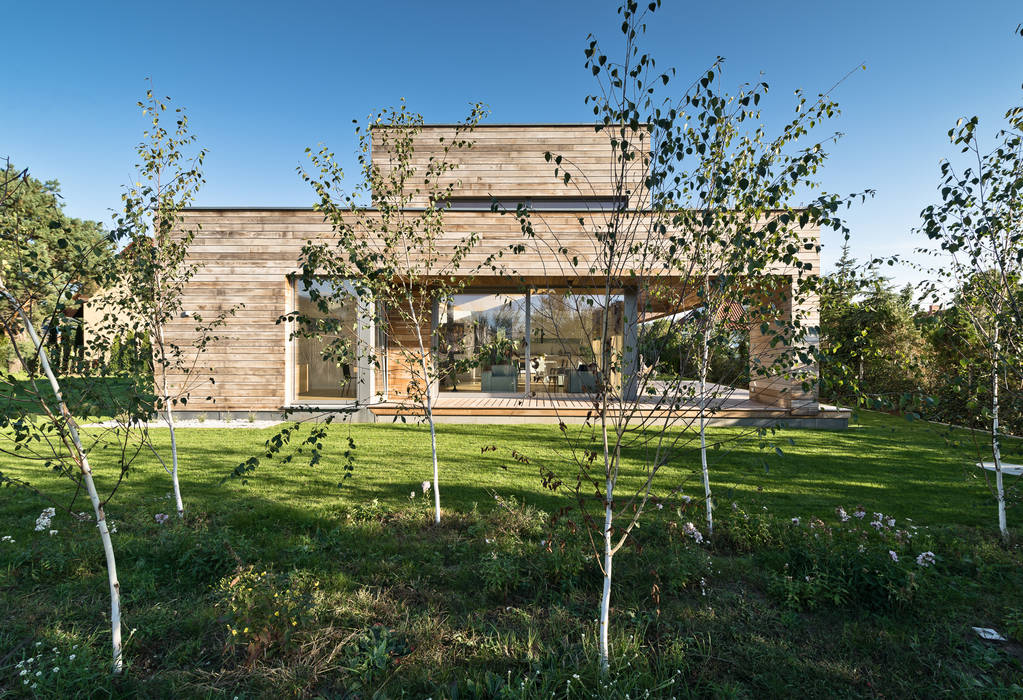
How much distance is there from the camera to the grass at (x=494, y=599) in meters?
2.29

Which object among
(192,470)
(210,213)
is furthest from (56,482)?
(210,213)

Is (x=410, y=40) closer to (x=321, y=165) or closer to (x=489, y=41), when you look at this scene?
(x=489, y=41)

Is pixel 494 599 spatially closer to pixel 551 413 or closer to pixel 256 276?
pixel 551 413

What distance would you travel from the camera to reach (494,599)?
302 centimetres

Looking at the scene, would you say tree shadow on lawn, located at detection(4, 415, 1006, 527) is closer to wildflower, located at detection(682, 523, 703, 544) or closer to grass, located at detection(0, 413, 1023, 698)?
grass, located at detection(0, 413, 1023, 698)

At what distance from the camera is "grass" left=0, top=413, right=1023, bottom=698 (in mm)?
2291

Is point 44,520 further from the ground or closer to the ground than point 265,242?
closer to the ground

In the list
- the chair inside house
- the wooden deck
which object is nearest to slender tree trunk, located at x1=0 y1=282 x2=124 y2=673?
the wooden deck

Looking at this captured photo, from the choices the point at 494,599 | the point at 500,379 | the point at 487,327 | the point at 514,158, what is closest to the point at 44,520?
the point at 494,599

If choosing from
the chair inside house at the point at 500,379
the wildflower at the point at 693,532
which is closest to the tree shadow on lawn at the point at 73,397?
the wildflower at the point at 693,532

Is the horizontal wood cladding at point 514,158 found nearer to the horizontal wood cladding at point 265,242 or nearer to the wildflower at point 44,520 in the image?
the horizontal wood cladding at point 265,242

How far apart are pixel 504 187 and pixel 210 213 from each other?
24.2ft

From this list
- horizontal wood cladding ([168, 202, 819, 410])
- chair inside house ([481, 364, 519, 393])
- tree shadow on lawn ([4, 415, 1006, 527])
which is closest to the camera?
tree shadow on lawn ([4, 415, 1006, 527])

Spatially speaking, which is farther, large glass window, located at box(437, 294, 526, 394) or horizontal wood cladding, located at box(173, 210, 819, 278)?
large glass window, located at box(437, 294, 526, 394)
